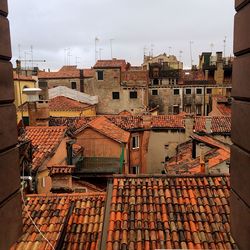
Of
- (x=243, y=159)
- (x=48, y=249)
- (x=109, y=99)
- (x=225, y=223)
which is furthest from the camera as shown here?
(x=109, y=99)

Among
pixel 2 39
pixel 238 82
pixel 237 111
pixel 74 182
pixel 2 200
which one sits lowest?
pixel 74 182

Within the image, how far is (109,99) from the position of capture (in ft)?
128

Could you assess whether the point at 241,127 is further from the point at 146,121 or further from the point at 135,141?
the point at 146,121

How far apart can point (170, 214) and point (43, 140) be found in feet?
23.3

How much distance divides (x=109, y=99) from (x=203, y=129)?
18152mm

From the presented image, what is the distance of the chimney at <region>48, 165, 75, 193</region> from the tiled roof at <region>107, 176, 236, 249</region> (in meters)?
1.99

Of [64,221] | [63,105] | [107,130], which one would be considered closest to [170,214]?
[64,221]

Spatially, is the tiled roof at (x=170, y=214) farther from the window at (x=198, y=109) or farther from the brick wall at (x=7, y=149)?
the window at (x=198, y=109)

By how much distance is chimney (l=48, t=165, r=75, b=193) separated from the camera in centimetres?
939

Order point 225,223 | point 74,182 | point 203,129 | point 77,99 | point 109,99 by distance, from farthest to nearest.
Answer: point 109,99 < point 77,99 < point 203,129 < point 74,182 < point 225,223

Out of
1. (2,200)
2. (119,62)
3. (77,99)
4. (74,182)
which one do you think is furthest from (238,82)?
(119,62)

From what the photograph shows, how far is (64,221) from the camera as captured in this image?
703 centimetres

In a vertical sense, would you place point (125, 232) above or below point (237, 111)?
below

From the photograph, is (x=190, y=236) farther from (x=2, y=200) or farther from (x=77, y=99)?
(x=77, y=99)
